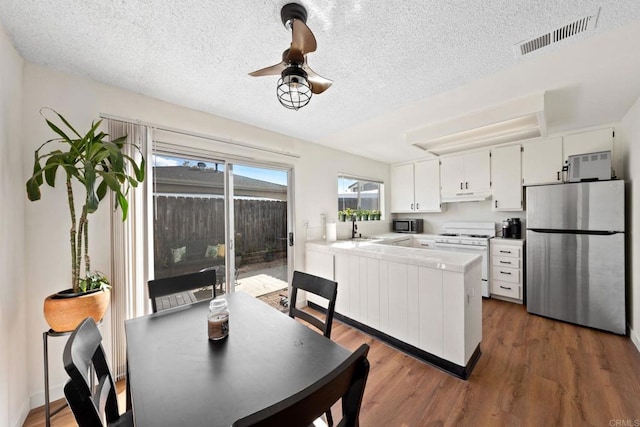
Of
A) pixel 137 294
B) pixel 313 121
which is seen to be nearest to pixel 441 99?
pixel 313 121

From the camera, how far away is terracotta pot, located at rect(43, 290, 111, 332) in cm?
147

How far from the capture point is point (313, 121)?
2.80 meters

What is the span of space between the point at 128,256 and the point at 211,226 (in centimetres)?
81

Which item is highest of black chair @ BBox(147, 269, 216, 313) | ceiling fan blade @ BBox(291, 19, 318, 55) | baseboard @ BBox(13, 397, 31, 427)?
ceiling fan blade @ BBox(291, 19, 318, 55)

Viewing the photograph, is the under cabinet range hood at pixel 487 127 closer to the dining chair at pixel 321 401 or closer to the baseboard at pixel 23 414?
the dining chair at pixel 321 401

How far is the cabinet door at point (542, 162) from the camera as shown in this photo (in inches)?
130

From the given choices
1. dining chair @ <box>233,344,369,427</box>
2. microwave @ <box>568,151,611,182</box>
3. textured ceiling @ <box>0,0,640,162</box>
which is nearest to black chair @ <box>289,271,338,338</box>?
dining chair @ <box>233,344,369,427</box>

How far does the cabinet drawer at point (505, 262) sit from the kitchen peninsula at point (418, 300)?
1.75m

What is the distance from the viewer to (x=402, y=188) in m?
5.03

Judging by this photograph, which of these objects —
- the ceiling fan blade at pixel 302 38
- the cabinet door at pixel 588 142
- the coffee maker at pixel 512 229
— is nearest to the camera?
the ceiling fan blade at pixel 302 38

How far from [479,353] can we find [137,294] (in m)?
3.14

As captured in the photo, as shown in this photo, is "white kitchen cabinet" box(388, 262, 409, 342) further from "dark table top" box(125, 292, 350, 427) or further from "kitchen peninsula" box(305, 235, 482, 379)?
"dark table top" box(125, 292, 350, 427)

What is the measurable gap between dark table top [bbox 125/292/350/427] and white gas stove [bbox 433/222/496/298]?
3461 mm

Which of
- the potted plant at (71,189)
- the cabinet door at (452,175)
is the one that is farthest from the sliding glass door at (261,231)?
the cabinet door at (452,175)
